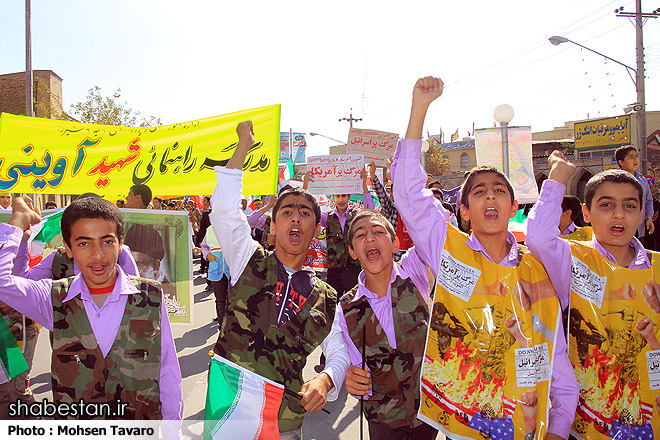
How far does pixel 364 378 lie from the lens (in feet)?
6.66

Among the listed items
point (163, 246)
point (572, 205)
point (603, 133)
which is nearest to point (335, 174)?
point (572, 205)

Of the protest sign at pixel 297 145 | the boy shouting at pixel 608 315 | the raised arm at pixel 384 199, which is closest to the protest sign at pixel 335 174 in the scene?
the raised arm at pixel 384 199

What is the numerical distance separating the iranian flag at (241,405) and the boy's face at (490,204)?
1.19 metres

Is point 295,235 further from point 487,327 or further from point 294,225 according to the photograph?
point 487,327

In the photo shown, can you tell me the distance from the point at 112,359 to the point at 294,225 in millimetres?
1075

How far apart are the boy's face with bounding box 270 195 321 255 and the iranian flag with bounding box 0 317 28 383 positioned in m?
1.92

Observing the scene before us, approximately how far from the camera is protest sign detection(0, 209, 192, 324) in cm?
401

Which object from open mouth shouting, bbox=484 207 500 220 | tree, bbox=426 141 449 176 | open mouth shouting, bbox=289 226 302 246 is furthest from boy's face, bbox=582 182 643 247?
tree, bbox=426 141 449 176

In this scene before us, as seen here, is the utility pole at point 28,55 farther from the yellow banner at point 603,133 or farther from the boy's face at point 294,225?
the yellow banner at point 603,133

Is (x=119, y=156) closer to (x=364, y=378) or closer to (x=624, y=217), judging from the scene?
(x=364, y=378)

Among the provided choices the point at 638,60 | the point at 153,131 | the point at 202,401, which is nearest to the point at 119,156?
the point at 153,131

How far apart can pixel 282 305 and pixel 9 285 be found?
1.29 m

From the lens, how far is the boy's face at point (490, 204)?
212 centimetres

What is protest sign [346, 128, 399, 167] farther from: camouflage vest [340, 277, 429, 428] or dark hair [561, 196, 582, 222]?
camouflage vest [340, 277, 429, 428]
